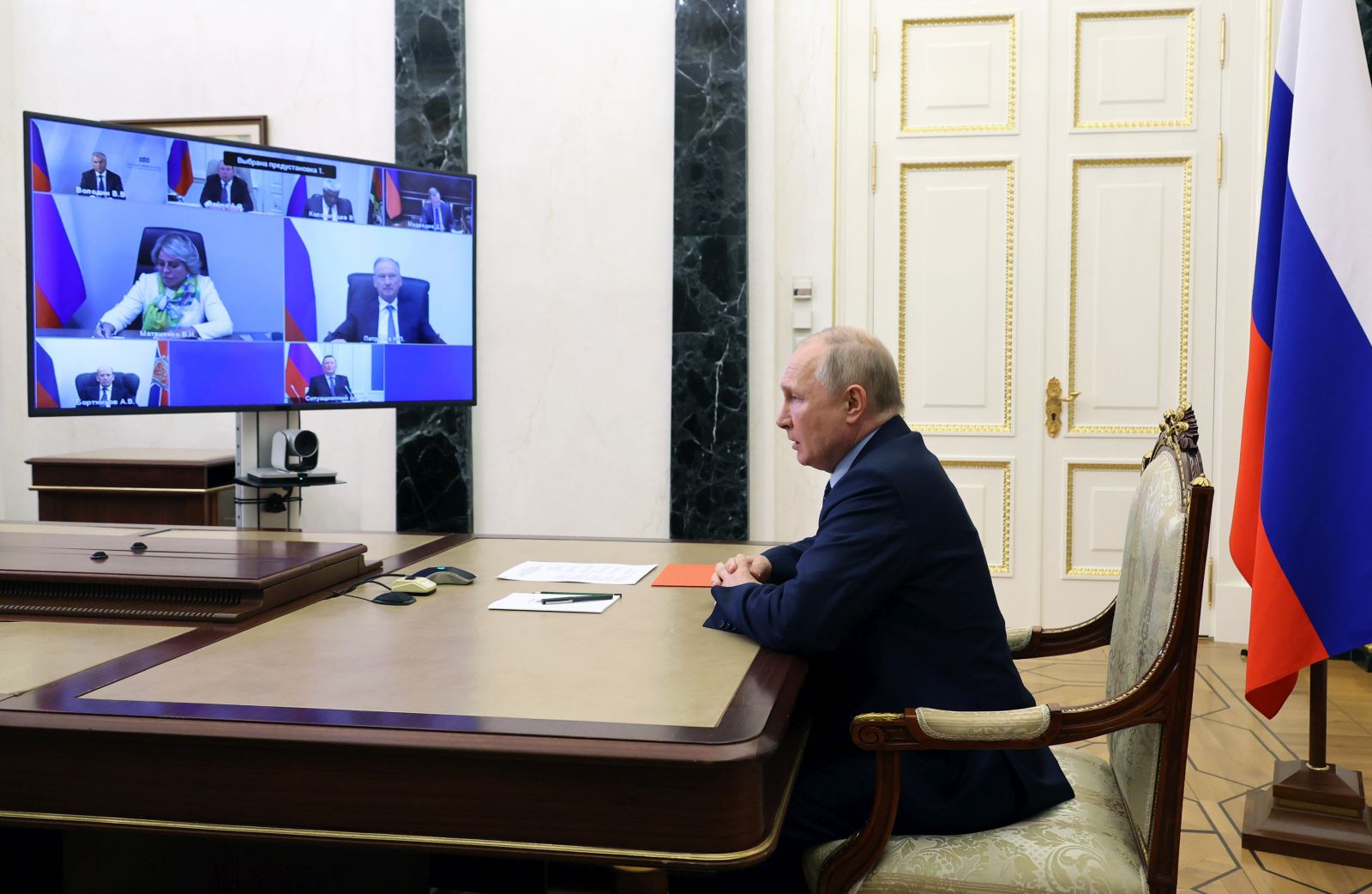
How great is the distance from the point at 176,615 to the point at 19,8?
4.95 meters

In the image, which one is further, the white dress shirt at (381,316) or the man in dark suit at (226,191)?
the white dress shirt at (381,316)

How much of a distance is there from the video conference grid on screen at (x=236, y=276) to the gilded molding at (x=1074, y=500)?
285 cm

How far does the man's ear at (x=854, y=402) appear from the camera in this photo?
2.05 m

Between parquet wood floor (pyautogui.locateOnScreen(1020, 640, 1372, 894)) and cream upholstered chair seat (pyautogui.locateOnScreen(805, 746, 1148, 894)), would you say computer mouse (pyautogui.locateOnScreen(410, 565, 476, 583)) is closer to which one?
cream upholstered chair seat (pyautogui.locateOnScreen(805, 746, 1148, 894))

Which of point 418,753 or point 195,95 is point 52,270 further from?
Result: point 195,95

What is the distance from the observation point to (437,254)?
346 cm

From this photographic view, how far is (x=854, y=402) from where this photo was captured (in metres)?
2.07

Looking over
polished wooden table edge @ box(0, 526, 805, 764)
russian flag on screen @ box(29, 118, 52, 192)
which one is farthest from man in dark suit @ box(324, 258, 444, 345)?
polished wooden table edge @ box(0, 526, 805, 764)

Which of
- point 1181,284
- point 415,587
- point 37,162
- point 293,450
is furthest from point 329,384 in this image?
point 1181,284

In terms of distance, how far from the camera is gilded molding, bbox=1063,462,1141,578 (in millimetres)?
5090

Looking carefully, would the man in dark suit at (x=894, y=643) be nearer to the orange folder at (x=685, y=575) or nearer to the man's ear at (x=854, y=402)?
the man's ear at (x=854, y=402)

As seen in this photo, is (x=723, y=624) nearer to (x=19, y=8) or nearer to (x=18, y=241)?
(x=18, y=241)

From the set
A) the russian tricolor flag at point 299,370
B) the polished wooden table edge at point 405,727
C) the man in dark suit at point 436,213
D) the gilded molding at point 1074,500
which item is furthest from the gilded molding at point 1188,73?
the polished wooden table edge at point 405,727

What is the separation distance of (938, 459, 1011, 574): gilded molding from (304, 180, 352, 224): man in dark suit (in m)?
2.98
